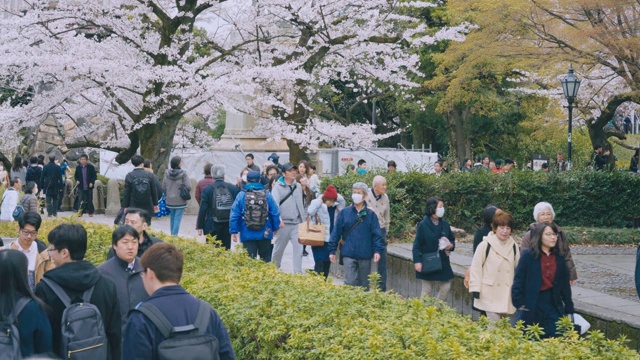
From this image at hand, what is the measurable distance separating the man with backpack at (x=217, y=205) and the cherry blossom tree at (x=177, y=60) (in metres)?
7.29

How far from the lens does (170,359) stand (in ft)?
15.3

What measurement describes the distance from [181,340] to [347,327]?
2.17 meters

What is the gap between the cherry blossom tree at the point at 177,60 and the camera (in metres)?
21.3

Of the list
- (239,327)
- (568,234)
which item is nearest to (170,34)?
(568,234)

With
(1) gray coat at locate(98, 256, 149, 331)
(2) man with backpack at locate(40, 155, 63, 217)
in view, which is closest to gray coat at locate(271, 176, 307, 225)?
(1) gray coat at locate(98, 256, 149, 331)

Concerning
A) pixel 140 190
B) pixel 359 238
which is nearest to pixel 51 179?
pixel 140 190

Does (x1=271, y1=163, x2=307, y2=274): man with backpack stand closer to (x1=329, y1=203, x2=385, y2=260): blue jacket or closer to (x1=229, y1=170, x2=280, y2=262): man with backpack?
(x1=229, y1=170, x2=280, y2=262): man with backpack

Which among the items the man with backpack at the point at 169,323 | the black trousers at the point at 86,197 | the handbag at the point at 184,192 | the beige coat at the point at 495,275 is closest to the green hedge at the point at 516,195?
the handbag at the point at 184,192

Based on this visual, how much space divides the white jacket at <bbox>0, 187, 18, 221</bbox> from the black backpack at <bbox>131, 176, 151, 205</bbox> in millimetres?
2593

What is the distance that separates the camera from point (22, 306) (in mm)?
5375

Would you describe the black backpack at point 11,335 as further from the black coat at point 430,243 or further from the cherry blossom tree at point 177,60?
the cherry blossom tree at point 177,60

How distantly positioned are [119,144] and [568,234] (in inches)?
496

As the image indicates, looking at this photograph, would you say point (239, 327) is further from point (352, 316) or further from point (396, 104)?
point (396, 104)

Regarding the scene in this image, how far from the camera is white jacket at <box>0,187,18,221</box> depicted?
16.3m
